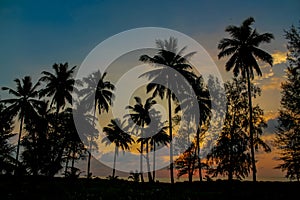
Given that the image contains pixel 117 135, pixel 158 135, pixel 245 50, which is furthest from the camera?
pixel 117 135

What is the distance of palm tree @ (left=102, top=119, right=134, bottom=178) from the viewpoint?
5866 centimetres

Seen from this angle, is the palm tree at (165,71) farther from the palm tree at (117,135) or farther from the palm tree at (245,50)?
the palm tree at (117,135)

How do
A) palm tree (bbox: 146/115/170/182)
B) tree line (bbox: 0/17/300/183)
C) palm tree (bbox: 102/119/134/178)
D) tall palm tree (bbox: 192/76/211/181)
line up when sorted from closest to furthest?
tree line (bbox: 0/17/300/183), tall palm tree (bbox: 192/76/211/181), palm tree (bbox: 146/115/170/182), palm tree (bbox: 102/119/134/178)

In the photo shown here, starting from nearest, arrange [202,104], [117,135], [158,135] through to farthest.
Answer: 1. [202,104]
2. [158,135]
3. [117,135]

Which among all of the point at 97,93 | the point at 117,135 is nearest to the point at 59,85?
the point at 97,93

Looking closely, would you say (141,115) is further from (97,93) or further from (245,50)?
(245,50)

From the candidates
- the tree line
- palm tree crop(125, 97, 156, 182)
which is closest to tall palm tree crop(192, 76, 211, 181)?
the tree line

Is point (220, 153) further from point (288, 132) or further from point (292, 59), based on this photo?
point (292, 59)

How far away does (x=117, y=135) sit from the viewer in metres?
58.7

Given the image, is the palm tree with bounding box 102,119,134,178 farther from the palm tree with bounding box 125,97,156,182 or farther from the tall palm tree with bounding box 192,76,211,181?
the tall palm tree with bounding box 192,76,211,181

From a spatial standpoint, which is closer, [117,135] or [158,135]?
[158,135]

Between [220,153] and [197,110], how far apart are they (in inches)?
301

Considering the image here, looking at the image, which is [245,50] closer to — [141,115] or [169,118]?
[169,118]

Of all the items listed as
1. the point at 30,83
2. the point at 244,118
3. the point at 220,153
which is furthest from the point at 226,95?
the point at 30,83
